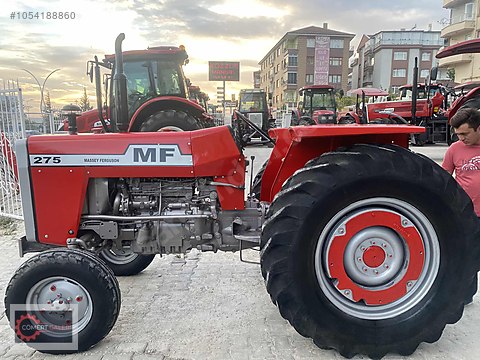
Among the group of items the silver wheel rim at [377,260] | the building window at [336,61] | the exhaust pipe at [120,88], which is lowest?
the silver wheel rim at [377,260]

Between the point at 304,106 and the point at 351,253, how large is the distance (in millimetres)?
16526

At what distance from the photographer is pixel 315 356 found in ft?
7.29

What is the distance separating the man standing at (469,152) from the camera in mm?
2713

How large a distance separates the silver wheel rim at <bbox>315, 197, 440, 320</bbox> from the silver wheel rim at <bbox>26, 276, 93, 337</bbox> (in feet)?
4.50

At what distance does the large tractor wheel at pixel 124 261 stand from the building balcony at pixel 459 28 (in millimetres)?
37095

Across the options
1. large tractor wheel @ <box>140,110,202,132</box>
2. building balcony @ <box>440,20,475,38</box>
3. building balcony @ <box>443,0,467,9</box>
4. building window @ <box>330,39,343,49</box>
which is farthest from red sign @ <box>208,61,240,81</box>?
large tractor wheel @ <box>140,110,202,132</box>

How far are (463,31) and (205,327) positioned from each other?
38169mm

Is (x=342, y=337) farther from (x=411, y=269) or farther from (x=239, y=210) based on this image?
(x=239, y=210)

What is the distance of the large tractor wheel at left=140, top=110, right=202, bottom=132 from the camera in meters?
6.96

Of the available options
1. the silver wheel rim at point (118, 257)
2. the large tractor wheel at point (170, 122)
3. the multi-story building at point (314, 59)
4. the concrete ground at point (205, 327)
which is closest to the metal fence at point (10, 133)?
the large tractor wheel at point (170, 122)

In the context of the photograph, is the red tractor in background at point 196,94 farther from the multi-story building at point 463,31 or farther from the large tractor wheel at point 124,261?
the multi-story building at point 463,31

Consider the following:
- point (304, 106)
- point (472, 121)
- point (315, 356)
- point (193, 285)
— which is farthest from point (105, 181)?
point (304, 106)

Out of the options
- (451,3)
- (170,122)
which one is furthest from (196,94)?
(451,3)

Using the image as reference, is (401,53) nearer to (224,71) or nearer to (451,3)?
(451,3)
